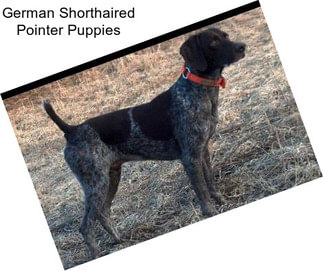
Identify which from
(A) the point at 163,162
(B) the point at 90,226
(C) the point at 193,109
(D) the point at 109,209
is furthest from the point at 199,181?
(B) the point at 90,226

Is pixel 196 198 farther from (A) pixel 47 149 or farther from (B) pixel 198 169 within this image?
(A) pixel 47 149

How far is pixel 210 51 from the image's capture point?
5.58m

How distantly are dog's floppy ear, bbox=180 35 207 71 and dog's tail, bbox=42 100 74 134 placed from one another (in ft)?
4.45

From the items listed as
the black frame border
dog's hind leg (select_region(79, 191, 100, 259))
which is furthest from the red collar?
dog's hind leg (select_region(79, 191, 100, 259))

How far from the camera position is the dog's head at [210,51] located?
18.2 feet

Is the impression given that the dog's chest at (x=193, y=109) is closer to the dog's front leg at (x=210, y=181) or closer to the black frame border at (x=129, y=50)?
the dog's front leg at (x=210, y=181)

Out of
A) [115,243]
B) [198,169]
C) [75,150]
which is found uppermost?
[75,150]

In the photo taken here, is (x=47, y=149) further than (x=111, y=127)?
Yes

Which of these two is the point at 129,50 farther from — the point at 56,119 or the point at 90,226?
the point at 90,226

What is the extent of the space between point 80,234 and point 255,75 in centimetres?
254

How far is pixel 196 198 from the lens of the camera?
5816 millimetres

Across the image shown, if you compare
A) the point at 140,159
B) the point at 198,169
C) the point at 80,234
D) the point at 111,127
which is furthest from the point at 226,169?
the point at 80,234

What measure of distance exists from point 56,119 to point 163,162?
1.20 m

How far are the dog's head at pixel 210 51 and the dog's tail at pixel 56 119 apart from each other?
4.49 ft
